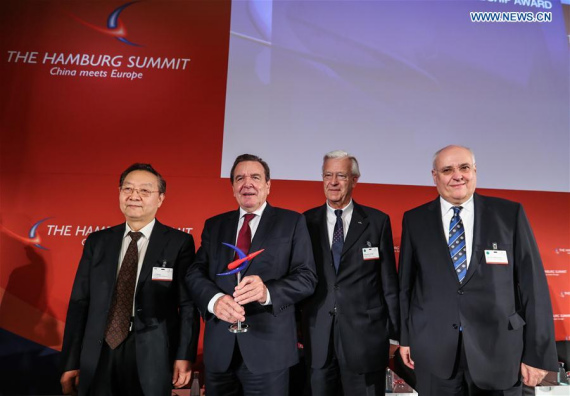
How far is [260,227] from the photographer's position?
2.22 m

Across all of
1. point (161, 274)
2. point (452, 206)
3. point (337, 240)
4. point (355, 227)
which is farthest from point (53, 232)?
point (452, 206)

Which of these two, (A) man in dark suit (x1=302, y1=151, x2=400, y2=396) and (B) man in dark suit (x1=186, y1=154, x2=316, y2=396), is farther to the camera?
(A) man in dark suit (x1=302, y1=151, x2=400, y2=396)

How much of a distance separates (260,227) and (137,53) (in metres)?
2.56

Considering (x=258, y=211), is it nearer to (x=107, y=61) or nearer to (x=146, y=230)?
(x=146, y=230)

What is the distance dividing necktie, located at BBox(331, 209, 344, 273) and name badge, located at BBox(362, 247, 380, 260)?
0.15 meters

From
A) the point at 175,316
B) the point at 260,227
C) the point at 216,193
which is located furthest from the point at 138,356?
the point at 216,193

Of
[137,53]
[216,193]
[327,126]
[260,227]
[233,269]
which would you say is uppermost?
[137,53]

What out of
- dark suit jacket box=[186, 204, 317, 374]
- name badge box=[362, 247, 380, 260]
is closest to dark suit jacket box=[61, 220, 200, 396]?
dark suit jacket box=[186, 204, 317, 374]

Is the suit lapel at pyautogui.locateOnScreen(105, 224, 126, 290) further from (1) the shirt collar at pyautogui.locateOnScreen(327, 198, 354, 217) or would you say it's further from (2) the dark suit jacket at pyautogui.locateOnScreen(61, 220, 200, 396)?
(1) the shirt collar at pyautogui.locateOnScreen(327, 198, 354, 217)

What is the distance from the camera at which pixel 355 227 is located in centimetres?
256

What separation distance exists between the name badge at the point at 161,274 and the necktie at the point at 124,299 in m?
0.13

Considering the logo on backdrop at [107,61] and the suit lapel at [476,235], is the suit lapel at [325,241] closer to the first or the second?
the suit lapel at [476,235]

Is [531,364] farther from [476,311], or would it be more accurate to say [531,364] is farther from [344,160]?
[344,160]

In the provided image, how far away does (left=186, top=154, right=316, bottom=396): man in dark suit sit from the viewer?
2.01 meters
